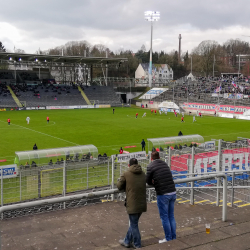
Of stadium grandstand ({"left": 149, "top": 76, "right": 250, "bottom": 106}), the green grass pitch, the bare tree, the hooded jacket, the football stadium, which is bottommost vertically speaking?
the green grass pitch

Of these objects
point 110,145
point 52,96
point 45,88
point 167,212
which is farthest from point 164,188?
point 45,88

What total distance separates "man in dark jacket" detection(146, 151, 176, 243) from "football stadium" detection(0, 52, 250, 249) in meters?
0.25

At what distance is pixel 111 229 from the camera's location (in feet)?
21.5

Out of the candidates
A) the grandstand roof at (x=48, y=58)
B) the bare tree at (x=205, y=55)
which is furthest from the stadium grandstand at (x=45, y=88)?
the bare tree at (x=205, y=55)

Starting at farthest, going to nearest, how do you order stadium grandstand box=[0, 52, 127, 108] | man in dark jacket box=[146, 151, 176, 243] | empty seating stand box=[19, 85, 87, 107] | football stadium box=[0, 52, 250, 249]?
empty seating stand box=[19, 85, 87, 107] < stadium grandstand box=[0, 52, 127, 108] < football stadium box=[0, 52, 250, 249] < man in dark jacket box=[146, 151, 176, 243]

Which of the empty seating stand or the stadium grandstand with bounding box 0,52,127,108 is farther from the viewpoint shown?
the empty seating stand

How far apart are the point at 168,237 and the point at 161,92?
81454 millimetres

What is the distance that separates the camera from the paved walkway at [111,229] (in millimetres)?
4930

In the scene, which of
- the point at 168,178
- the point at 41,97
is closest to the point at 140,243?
the point at 168,178

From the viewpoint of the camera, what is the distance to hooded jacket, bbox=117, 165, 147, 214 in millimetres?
5473

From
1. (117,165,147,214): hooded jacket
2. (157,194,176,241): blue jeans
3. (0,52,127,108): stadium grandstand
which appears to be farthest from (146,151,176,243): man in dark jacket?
(0,52,127,108): stadium grandstand

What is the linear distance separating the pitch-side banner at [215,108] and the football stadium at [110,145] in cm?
19

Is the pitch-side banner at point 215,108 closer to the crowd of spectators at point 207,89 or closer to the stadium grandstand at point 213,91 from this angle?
the stadium grandstand at point 213,91

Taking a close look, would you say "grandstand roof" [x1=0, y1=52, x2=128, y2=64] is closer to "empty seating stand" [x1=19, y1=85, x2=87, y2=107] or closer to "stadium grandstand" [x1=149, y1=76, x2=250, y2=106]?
"empty seating stand" [x1=19, y1=85, x2=87, y2=107]
